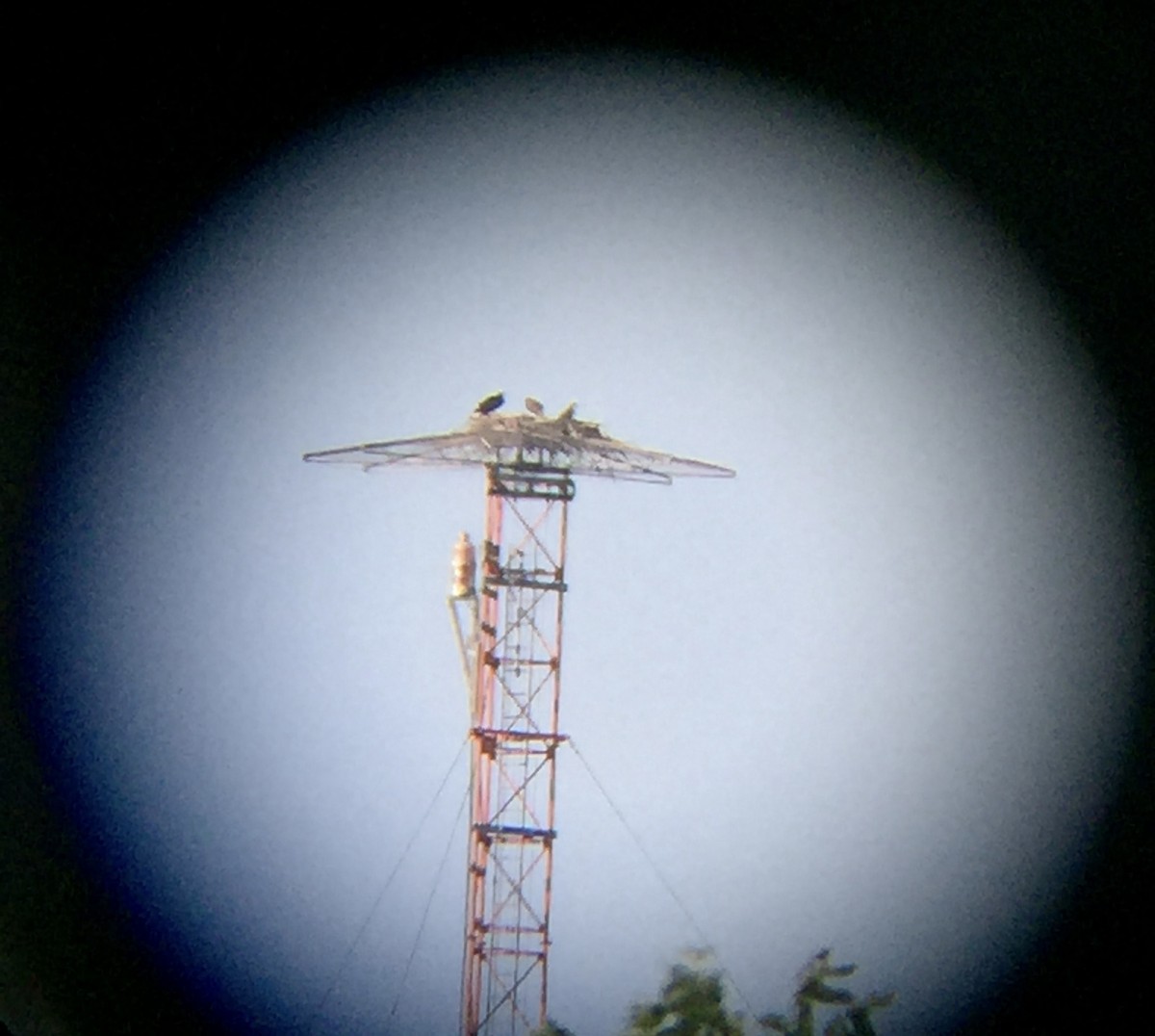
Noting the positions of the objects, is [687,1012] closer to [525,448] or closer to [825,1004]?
[825,1004]

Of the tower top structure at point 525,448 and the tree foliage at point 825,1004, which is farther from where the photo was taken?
the tower top structure at point 525,448

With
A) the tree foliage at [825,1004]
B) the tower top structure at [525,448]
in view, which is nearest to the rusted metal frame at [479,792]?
the tower top structure at [525,448]

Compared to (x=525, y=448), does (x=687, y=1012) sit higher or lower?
lower

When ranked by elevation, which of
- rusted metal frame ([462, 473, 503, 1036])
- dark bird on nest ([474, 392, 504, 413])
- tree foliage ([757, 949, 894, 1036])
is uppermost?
dark bird on nest ([474, 392, 504, 413])

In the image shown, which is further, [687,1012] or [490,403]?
[490,403]

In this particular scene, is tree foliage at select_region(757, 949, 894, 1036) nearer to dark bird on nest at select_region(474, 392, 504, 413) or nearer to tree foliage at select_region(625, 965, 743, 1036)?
tree foliage at select_region(625, 965, 743, 1036)

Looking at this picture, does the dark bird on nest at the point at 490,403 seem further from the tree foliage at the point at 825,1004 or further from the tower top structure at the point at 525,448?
the tree foliage at the point at 825,1004

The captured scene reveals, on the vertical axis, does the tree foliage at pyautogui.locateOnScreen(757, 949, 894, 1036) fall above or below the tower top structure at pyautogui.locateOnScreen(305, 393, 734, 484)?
below

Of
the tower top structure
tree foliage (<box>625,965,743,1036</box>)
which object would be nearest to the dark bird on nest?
the tower top structure

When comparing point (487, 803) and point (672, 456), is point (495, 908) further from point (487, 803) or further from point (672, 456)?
point (672, 456)

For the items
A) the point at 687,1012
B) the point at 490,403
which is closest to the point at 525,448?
the point at 490,403
